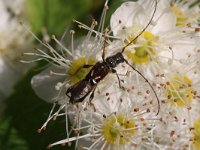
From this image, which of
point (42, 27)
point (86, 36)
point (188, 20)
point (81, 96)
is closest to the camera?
point (81, 96)

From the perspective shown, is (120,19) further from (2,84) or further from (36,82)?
(2,84)

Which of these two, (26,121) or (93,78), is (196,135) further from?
(26,121)

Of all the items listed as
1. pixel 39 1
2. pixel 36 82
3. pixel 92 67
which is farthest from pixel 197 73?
pixel 39 1

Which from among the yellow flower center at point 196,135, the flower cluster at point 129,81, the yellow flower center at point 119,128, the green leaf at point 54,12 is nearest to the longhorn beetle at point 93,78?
the flower cluster at point 129,81

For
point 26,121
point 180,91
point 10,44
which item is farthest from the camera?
point 10,44

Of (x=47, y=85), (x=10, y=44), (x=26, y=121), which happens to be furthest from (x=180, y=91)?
(x=10, y=44)

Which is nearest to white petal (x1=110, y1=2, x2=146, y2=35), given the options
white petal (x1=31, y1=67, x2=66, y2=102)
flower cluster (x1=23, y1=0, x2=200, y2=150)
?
flower cluster (x1=23, y1=0, x2=200, y2=150)

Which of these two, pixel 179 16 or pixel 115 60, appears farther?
pixel 179 16

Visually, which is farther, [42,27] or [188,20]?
[42,27]
